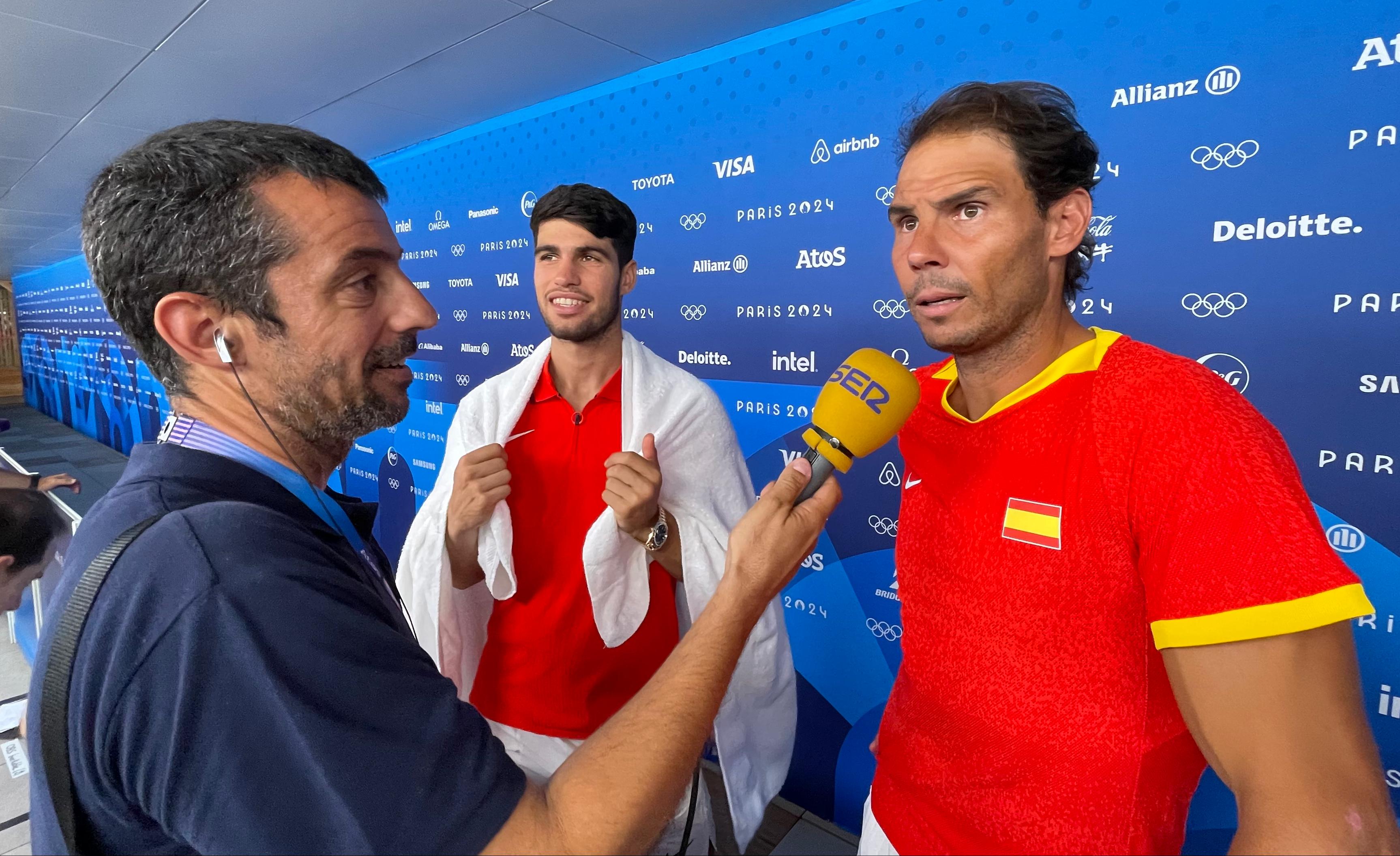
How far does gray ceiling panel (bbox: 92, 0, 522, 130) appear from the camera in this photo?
1.82 m

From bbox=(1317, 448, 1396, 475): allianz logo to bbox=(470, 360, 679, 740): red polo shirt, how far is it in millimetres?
1379

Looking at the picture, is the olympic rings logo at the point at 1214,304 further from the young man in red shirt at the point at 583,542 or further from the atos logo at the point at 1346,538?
the young man in red shirt at the point at 583,542

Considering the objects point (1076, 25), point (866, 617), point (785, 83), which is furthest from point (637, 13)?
point (866, 617)

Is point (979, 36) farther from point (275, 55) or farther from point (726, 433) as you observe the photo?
point (275, 55)

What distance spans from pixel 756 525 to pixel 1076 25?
1.47m

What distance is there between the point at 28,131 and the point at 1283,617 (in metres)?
4.45

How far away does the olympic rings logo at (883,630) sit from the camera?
192 centimetres

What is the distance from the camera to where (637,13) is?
73.4 inches

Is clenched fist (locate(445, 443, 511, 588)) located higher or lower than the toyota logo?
lower

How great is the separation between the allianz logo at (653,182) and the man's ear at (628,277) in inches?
29.7

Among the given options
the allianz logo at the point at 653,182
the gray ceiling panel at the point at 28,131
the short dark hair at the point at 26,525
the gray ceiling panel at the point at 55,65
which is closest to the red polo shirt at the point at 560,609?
the allianz logo at the point at 653,182

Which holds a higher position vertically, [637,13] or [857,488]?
[637,13]

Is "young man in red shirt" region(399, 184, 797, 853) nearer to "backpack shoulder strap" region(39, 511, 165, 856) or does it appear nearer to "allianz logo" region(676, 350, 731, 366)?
"allianz logo" region(676, 350, 731, 366)

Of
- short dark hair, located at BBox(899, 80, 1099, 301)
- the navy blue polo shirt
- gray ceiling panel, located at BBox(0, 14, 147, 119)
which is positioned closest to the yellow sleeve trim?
short dark hair, located at BBox(899, 80, 1099, 301)
